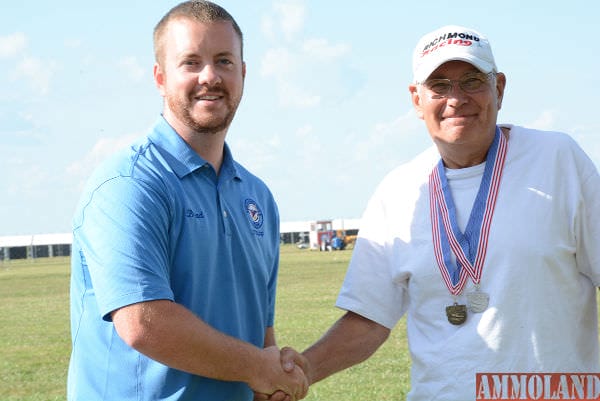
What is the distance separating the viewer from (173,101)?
3.88m

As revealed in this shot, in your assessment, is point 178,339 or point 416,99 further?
point 416,99

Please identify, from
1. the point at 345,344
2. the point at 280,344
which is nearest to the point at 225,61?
the point at 345,344

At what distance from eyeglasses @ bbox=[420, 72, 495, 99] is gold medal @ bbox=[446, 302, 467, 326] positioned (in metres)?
0.95

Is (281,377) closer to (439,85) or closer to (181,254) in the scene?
(181,254)

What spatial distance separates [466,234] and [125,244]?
1.44 metres

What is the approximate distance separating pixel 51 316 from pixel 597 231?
20868 millimetres

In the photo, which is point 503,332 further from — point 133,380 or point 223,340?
point 133,380

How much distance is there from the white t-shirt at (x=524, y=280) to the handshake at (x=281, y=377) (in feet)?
1.76

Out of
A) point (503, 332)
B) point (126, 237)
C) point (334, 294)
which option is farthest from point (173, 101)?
point (334, 294)

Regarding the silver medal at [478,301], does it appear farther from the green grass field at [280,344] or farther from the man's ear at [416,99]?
the green grass field at [280,344]

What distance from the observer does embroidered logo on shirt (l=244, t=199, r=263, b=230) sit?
13.2 feet

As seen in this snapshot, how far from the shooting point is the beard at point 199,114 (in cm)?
383

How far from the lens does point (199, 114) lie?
3828mm

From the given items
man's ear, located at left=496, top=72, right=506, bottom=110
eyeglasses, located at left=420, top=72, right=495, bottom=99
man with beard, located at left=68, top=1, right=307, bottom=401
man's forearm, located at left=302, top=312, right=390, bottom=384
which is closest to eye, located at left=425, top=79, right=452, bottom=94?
eyeglasses, located at left=420, top=72, right=495, bottom=99
